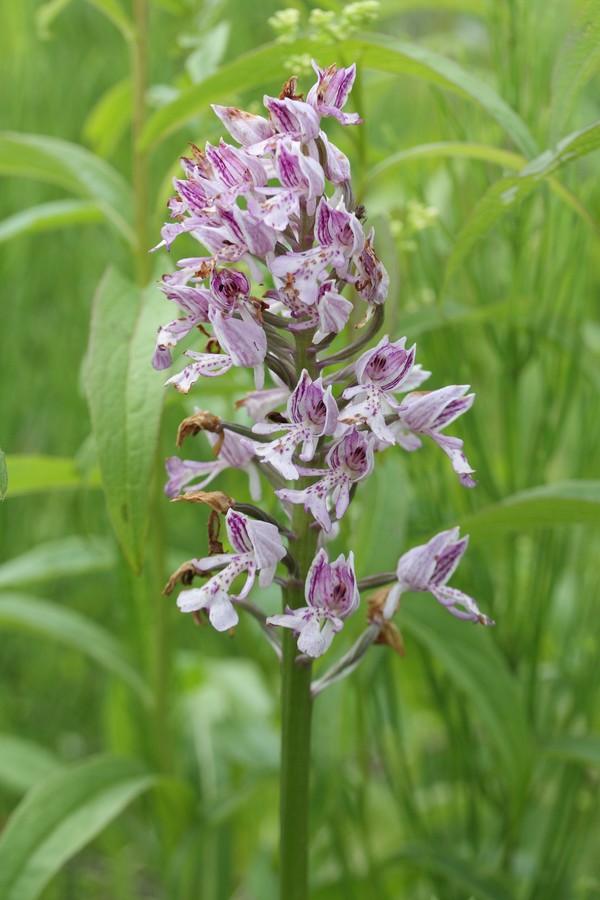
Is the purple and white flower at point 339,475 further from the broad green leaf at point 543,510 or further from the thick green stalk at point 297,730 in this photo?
the broad green leaf at point 543,510

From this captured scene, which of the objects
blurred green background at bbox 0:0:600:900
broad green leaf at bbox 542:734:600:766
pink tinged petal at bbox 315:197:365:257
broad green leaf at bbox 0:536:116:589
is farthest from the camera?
broad green leaf at bbox 0:536:116:589

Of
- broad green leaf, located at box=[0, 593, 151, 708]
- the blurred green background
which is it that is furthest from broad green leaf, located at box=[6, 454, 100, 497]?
broad green leaf, located at box=[0, 593, 151, 708]

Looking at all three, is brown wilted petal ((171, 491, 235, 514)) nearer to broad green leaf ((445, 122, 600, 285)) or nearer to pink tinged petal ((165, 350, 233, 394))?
pink tinged petal ((165, 350, 233, 394))

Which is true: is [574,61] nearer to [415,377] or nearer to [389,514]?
[415,377]

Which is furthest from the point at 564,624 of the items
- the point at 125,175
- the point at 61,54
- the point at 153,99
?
the point at 61,54

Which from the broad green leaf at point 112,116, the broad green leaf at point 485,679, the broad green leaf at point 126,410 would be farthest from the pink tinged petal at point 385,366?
the broad green leaf at point 112,116

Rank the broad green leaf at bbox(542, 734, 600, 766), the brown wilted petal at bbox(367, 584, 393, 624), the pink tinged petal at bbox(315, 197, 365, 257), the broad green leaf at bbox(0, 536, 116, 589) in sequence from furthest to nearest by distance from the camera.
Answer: the broad green leaf at bbox(0, 536, 116, 589) → the broad green leaf at bbox(542, 734, 600, 766) → the brown wilted petal at bbox(367, 584, 393, 624) → the pink tinged petal at bbox(315, 197, 365, 257)

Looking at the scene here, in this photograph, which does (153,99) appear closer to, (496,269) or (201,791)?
(496,269)

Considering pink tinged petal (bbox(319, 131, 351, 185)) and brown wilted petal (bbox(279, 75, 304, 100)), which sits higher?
brown wilted petal (bbox(279, 75, 304, 100))

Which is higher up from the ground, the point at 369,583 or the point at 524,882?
the point at 369,583
